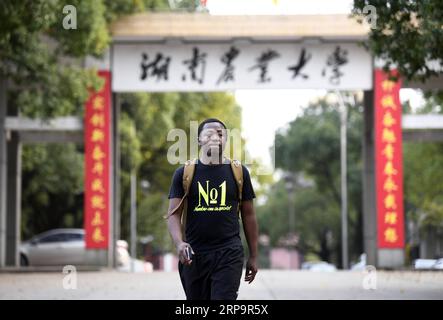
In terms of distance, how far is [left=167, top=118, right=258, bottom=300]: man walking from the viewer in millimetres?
6438

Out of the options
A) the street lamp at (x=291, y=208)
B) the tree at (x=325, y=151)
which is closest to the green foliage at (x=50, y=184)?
the tree at (x=325, y=151)

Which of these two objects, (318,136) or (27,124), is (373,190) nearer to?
(27,124)

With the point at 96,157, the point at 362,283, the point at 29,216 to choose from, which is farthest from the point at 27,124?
the point at 29,216

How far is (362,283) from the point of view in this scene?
1730 cm

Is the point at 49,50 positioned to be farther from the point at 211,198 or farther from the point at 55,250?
the point at 211,198

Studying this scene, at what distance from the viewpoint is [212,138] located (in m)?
6.52

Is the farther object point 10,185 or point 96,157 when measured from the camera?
point 10,185

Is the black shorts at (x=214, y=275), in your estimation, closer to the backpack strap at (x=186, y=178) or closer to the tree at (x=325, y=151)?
the backpack strap at (x=186, y=178)

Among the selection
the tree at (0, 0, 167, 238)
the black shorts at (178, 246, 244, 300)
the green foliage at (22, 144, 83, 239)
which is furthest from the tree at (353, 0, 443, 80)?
the green foliage at (22, 144, 83, 239)

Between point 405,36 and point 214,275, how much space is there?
870cm

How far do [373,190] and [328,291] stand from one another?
1162cm

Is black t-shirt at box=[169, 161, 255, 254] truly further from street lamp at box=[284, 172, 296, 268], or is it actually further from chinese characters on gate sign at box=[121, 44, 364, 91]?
street lamp at box=[284, 172, 296, 268]

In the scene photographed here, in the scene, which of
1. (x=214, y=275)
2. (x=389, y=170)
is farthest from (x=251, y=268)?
(x=389, y=170)
